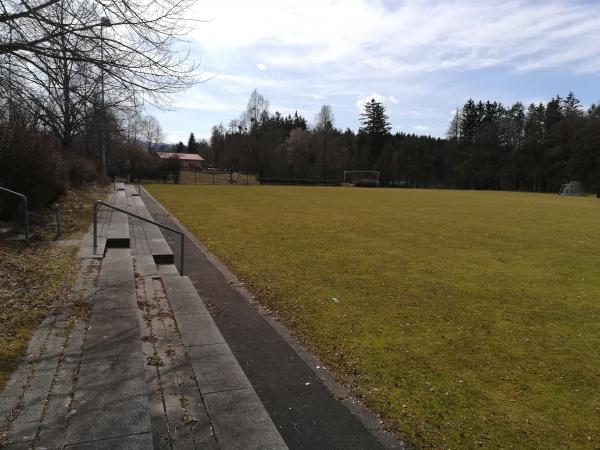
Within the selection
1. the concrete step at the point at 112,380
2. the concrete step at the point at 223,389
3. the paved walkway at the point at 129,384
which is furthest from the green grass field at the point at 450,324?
the concrete step at the point at 112,380

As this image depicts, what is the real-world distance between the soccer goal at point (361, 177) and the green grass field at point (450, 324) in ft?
186

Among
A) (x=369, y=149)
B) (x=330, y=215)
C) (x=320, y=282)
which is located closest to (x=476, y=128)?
(x=369, y=149)

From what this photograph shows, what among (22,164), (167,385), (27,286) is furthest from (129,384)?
(22,164)

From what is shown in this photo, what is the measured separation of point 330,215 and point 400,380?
16279 mm

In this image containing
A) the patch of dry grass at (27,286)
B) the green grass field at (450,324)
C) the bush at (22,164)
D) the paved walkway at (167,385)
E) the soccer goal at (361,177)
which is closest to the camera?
the paved walkway at (167,385)

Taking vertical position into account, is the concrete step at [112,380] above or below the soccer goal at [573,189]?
below

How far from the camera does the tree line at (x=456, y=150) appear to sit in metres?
65.6

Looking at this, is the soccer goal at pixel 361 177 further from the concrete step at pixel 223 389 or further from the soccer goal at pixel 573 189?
the concrete step at pixel 223 389

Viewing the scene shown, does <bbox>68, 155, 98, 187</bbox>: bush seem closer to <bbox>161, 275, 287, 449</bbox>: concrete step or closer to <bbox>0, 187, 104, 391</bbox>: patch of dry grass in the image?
<bbox>0, 187, 104, 391</bbox>: patch of dry grass

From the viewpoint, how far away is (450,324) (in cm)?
596

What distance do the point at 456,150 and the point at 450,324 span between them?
270 feet

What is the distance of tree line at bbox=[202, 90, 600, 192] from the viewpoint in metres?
65.6

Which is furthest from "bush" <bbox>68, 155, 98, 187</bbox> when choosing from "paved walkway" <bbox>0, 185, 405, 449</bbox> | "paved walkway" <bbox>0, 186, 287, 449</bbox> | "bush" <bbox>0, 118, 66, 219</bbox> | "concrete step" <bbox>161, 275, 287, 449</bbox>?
"concrete step" <bbox>161, 275, 287, 449</bbox>

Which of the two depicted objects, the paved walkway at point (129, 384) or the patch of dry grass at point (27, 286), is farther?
the patch of dry grass at point (27, 286)
